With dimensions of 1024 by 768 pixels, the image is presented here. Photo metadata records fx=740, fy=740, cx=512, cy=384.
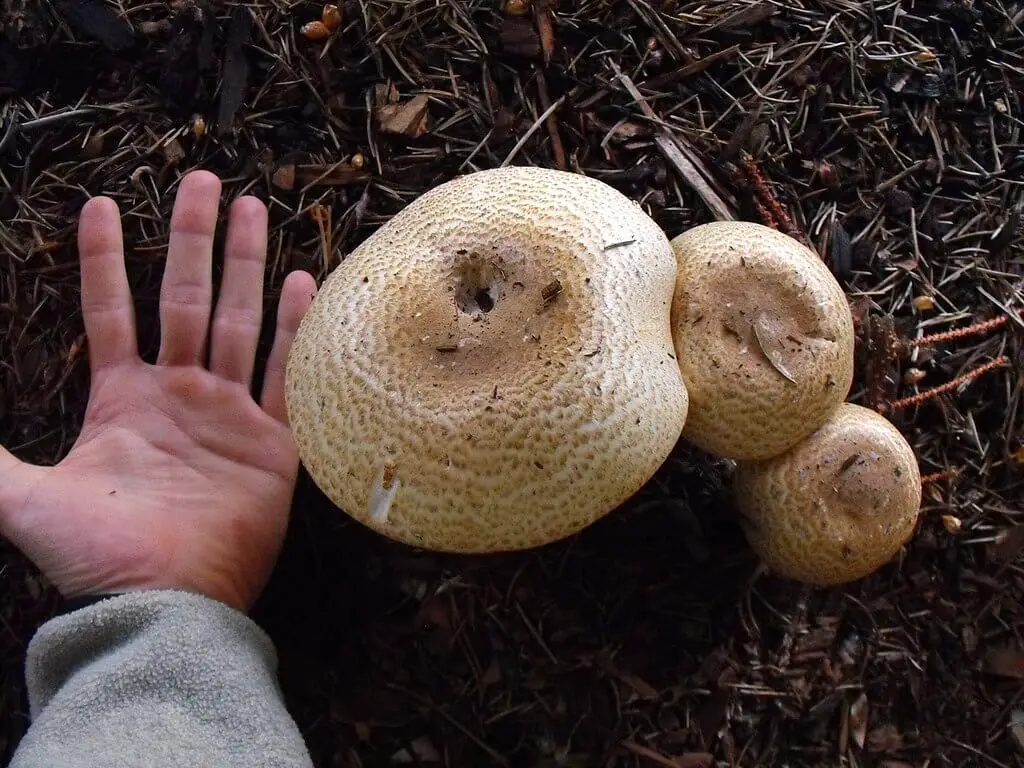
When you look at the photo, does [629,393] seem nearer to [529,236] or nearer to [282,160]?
[529,236]

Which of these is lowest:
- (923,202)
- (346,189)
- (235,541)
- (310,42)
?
(235,541)

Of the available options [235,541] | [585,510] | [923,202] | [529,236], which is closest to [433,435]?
[585,510]

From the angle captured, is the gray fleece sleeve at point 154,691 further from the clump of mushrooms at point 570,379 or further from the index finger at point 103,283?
the index finger at point 103,283

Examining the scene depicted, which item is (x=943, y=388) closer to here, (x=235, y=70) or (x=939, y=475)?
(x=939, y=475)

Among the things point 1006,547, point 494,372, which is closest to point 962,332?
point 1006,547

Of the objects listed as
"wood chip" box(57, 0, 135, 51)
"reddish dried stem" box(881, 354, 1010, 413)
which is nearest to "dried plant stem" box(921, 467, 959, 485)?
"reddish dried stem" box(881, 354, 1010, 413)

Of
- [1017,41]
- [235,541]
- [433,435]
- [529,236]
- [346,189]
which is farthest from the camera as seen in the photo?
[1017,41]

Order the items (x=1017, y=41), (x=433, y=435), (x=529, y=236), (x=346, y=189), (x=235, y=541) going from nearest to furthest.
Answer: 1. (x=433, y=435)
2. (x=529, y=236)
3. (x=235, y=541)
4. (x=346, y=189)
5. (x=1017, y=41)
